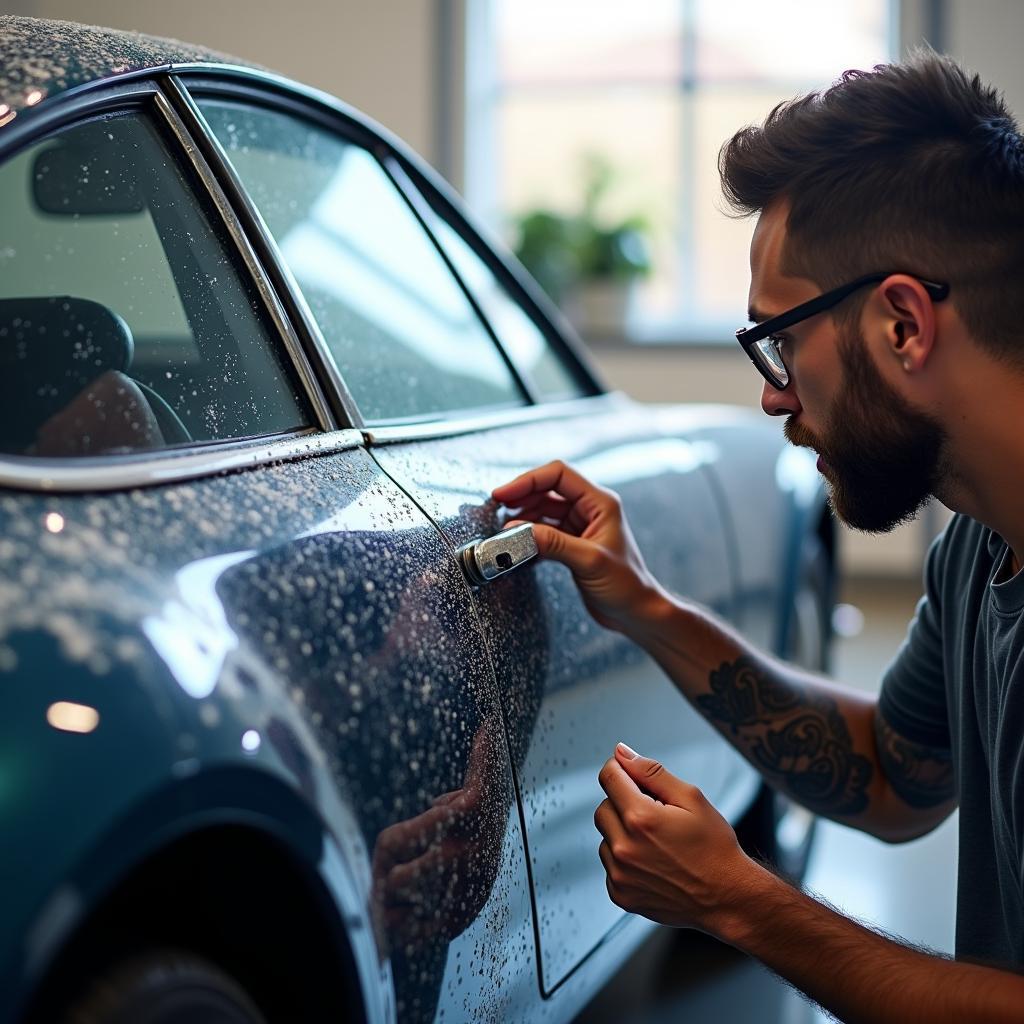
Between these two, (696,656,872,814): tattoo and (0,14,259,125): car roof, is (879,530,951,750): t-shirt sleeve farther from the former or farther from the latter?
(0,14,259,125): car roof

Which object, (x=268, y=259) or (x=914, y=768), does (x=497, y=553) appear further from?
(x=914, y=768)

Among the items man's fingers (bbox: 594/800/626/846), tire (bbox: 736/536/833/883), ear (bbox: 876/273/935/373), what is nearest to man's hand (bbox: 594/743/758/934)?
man's fingers (bbox: 594/800/626/846)

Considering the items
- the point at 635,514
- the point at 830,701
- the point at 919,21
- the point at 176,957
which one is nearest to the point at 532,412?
the point at 635,514

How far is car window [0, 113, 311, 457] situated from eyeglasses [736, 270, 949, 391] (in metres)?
0.49

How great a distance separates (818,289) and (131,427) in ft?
2.38

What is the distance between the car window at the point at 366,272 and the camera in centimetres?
148

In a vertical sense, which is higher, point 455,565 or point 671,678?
point 455,565

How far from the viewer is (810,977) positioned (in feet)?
4.13

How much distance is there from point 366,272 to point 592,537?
44cm

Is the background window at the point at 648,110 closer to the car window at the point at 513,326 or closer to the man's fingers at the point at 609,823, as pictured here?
the car window at the point at 513,326

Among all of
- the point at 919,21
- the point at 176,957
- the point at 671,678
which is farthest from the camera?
the point at 919,21

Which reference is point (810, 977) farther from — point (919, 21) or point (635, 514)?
point (919, 21)

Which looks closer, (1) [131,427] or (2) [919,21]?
(1) [131,427]

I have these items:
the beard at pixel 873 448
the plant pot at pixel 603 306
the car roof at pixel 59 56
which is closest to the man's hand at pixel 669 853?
the beard at pixel 873 448
